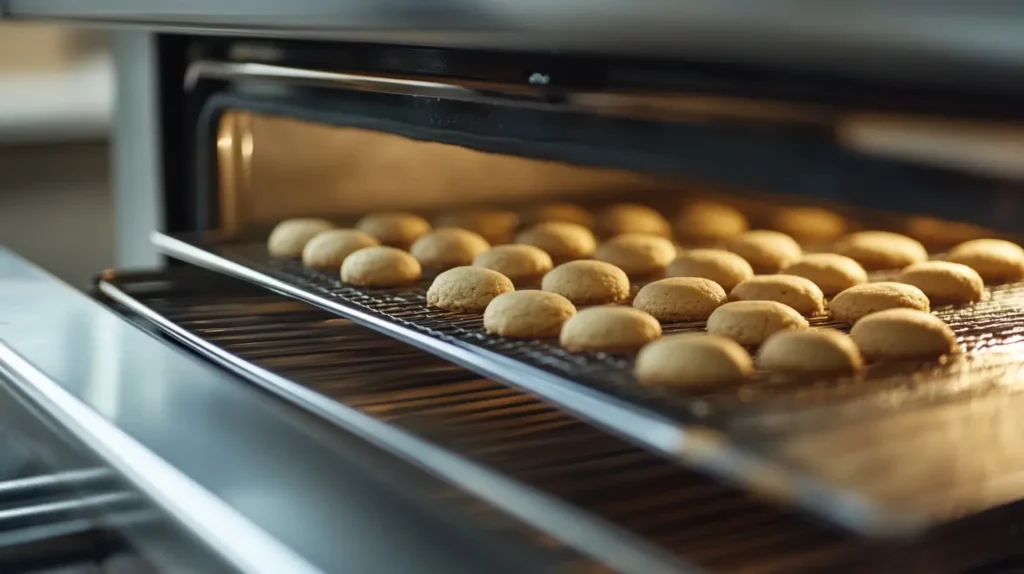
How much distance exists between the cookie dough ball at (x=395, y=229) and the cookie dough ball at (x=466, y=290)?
1.01ft

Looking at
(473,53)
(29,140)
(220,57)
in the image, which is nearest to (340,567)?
(473,53)

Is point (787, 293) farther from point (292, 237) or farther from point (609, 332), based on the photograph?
point (292, 237)

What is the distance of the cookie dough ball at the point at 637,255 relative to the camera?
1303 mm

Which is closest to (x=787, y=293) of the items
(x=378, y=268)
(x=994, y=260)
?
(x=994, y=260)

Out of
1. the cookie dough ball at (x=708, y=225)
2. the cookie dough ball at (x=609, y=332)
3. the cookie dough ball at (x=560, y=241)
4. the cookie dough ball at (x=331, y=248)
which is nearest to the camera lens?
the cookie dough ball at (x=609, y=332)

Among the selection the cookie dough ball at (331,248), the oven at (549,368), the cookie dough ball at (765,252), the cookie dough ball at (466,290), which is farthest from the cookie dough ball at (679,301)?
the cookie dough ball at (331,248)

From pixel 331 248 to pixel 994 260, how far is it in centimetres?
69

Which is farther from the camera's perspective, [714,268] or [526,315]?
[714,268]

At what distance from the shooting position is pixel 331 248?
1301 millimetres

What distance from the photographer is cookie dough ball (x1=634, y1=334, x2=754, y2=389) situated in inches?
32.5

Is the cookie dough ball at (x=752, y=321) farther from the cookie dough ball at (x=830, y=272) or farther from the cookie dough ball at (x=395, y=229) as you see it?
the cookie dough ball at (x=395, y=229)

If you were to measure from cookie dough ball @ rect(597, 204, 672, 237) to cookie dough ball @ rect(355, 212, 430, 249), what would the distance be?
25 centimetres

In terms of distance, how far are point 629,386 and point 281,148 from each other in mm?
729

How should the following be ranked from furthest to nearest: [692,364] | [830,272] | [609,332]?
[830,272], [609,332], [692,364]
